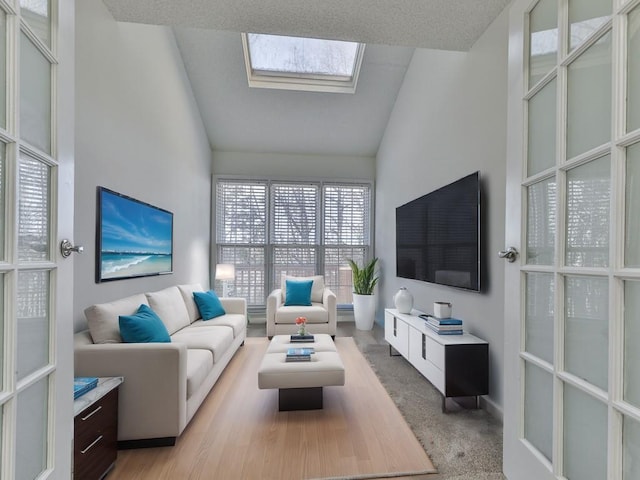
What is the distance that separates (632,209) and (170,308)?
10.3ft

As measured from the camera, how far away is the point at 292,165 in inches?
210

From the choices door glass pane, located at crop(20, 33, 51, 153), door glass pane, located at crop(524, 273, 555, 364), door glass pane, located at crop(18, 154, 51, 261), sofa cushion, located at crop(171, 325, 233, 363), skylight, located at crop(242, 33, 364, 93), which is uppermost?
skylight, located at crop(242, 33, 364, 93)

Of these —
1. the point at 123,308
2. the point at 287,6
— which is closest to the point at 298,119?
the point at 287,6

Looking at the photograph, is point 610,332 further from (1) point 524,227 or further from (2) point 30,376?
(2) point 30,376

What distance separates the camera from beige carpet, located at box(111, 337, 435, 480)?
1622mm

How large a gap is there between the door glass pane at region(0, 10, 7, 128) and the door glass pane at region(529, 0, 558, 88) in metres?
1.53

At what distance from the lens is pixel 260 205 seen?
532cm

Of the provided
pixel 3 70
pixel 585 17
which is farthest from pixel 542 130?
pixel 3 70

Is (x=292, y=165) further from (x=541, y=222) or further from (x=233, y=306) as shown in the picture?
(x=541, y=222)

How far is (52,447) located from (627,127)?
5.71 ft

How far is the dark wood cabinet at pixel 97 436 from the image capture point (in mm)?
1355

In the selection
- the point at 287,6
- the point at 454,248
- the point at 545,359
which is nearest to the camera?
the point at 545,359

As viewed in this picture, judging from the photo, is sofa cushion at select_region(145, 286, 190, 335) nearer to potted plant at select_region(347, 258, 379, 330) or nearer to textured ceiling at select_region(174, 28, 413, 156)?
potted plant at select_region(347, 258, 379, 330)

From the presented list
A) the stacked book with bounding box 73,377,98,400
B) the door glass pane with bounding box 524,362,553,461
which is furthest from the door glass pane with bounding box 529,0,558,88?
the stacked book with bounding box 73,377,98,400
